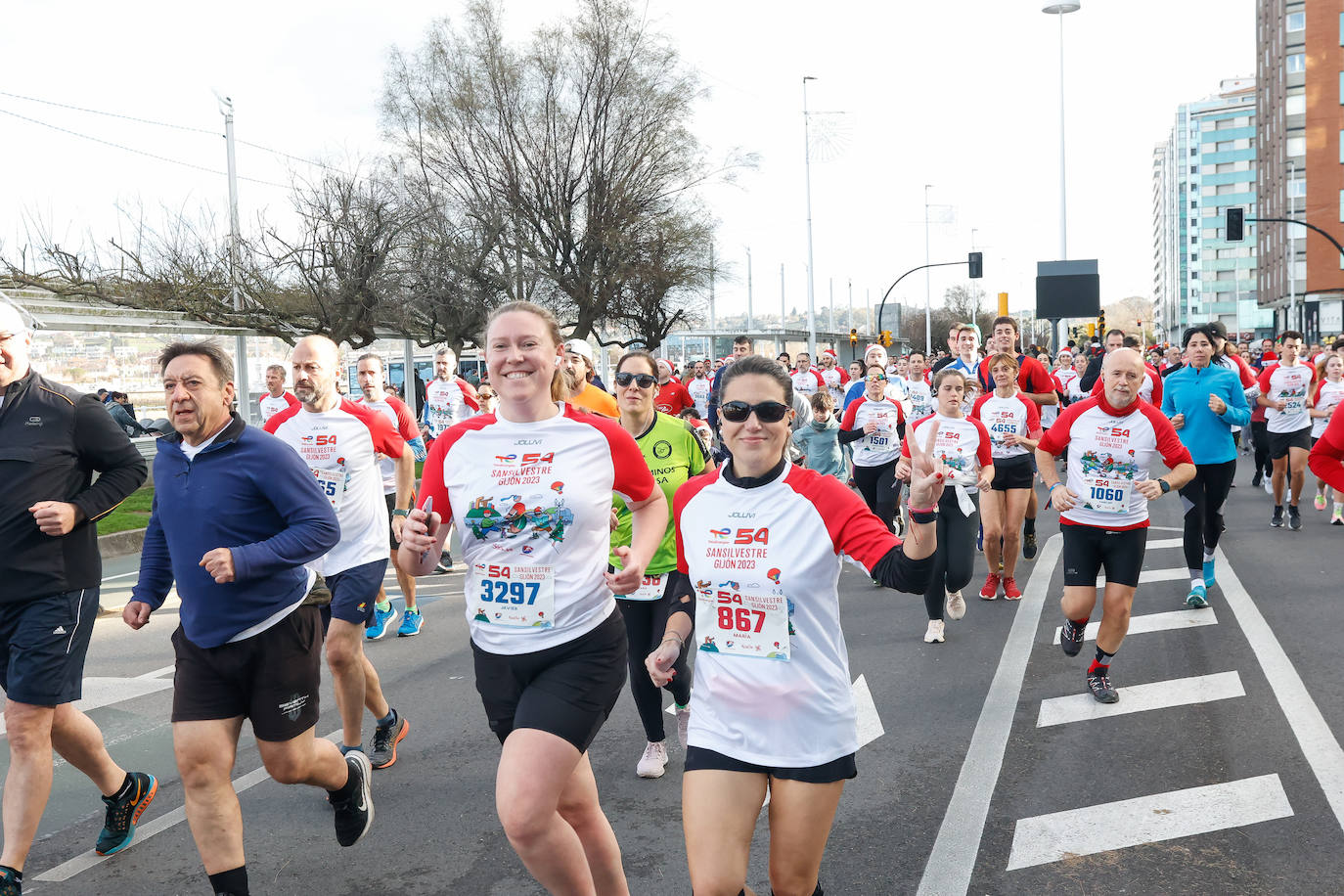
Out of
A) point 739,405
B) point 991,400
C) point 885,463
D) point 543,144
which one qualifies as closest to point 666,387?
point 885,463

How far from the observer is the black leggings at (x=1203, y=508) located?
8.56 meters

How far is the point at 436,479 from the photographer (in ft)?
12.2

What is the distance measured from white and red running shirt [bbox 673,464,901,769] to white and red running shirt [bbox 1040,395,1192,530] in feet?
12.4

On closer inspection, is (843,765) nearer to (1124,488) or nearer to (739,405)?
(739,405)

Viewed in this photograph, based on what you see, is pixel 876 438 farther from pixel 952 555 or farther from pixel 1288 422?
pixel 1288 422

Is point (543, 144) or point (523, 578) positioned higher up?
point (543, 144)

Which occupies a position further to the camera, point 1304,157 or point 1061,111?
point 1304,157

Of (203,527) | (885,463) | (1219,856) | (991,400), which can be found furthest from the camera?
(885,463)

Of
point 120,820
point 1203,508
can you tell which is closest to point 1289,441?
point 1203,508

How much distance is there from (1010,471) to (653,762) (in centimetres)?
506

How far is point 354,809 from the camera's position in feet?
14.2

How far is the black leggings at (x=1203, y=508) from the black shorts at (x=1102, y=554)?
2301 millimetres

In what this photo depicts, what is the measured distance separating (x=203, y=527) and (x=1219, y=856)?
3.92m

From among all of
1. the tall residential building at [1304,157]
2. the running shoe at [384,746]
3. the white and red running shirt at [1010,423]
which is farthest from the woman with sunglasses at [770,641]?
the tall residential building at [1304,157]
